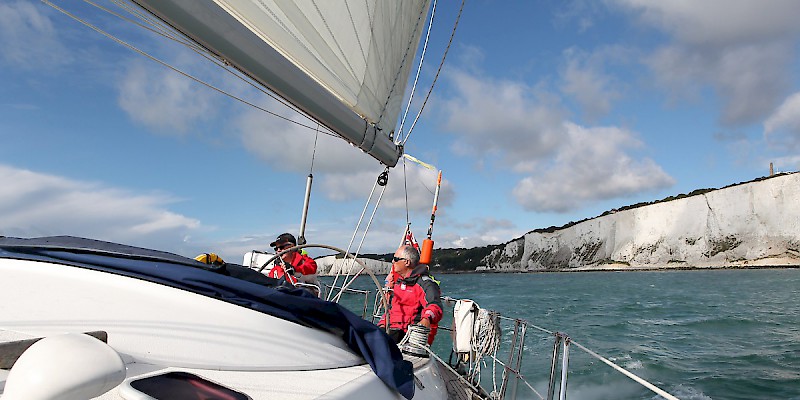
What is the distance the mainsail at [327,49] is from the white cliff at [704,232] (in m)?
53.1

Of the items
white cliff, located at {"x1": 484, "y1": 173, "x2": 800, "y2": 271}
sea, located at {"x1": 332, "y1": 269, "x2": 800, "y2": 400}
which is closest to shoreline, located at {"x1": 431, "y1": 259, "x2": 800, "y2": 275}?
white cliff, located at {"x1": 484, "y1": 173, "x2": 800, "y2": 271}

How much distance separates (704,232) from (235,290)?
5727 cm

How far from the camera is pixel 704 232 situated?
49.8 m

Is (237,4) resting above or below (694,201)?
below

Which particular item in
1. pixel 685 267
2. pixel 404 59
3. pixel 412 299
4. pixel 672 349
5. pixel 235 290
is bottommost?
pixel 672 349

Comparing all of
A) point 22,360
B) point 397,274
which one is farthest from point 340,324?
point 397,274

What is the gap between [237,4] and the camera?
253 cm

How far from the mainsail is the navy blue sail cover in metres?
1.04

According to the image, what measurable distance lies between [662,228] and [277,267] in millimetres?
55659

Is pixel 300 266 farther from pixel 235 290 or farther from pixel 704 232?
pixel 704 232

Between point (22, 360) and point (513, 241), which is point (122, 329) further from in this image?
point (513, 241)

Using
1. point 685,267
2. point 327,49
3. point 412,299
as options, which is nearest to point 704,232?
point 685,267

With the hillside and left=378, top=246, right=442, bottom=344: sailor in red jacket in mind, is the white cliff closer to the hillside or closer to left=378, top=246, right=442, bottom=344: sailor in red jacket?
the hillside

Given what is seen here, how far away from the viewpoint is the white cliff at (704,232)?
45.1m
